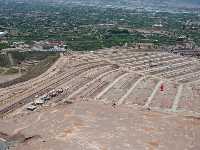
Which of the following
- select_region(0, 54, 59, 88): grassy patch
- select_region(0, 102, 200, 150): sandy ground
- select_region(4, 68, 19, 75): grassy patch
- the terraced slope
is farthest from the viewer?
select_region(4, 68, 19, 75): grassy patch

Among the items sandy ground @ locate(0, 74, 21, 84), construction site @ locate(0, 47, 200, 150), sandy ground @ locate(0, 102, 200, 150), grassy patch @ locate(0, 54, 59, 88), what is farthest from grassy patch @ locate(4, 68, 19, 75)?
sandy ground @ locate(0, 102, 200, 150)

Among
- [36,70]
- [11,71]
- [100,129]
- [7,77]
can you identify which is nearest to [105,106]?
[100,129]

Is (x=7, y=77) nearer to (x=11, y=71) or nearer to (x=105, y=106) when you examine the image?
(x=11, y=71)

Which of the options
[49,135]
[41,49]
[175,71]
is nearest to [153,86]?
[175,71]

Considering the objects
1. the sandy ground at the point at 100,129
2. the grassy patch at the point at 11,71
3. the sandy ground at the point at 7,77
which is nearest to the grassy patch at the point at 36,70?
the sandy ground at the point at 7,77

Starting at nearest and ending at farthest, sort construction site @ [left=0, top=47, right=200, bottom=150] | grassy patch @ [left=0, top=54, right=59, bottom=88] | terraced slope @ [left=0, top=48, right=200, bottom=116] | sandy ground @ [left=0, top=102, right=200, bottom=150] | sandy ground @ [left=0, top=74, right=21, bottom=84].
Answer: sandy ground @ [left=0, top=102, right=200, bottom=150], construction site @ [left=0, top=47, right=200, bottom=150], terraced slope @ [left=0, top=48, right=200, bottom=116], grassy patch @ [left=0, top=54, right=59, bottom=88], sandy ground @ [left=0, top=74, right=21, bottom=84]

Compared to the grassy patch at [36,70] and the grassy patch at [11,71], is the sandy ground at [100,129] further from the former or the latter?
the grassy patch at [11,71]

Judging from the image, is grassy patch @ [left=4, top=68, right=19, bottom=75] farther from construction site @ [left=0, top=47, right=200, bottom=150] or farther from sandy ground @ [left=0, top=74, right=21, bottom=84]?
construction site @ [left=0, top=47, right=200, bottom=150]

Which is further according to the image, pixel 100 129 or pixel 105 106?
pixel 105 106
